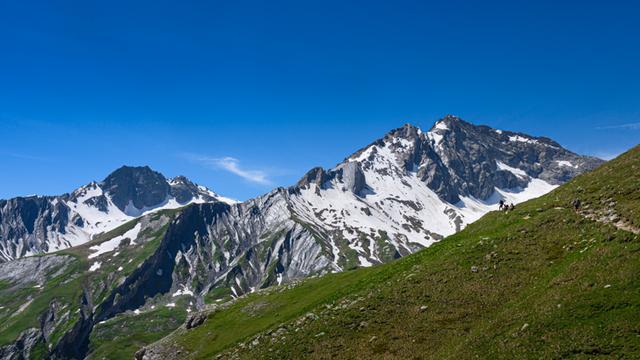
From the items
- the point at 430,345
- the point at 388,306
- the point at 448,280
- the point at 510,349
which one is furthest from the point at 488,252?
the point at 510,349

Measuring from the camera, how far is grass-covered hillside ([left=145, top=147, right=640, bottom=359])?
29.2 m

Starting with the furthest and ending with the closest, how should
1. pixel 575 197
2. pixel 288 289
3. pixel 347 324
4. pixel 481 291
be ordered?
1. pixel 288 289
2. pixel 575 197
3. pixel 347 324
4. pixel 481 291

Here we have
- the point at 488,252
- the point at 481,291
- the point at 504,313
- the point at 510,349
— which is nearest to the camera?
the point at 510,349

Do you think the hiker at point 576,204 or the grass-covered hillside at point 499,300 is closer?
the grass-covered hillside at point 499,300

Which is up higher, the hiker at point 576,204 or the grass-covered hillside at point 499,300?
the hiker at point 576,204

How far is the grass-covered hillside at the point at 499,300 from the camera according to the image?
95.7 ft

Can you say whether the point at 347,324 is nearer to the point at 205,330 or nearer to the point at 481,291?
the point at 481,291

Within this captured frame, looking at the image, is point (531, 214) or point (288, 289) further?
point (288, 289)

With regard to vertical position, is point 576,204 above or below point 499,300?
above

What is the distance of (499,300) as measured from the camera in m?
37.3

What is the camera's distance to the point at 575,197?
52.3 meters

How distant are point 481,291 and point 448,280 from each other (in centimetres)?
431

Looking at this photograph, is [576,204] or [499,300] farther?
[576,204]

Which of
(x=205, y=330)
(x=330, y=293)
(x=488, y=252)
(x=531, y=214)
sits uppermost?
(x=531, y=214)
